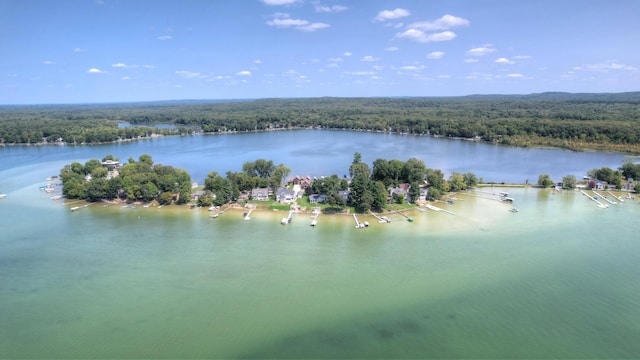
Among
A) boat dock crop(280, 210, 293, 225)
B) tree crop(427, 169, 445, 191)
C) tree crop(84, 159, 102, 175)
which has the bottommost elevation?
boat dock crop(280, 210, 293, 225)

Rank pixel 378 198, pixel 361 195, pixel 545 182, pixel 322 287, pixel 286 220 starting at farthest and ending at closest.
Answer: pixel 545 182 < pixel 361 195 < pixel 378 198 < pixel 286 220 < pixel 322 287

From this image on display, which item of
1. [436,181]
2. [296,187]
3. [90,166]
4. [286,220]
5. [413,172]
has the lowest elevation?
[286,220]

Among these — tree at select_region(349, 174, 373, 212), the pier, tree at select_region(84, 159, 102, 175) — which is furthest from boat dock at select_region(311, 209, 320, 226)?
tree at select_region(84, 159, 102, 175)

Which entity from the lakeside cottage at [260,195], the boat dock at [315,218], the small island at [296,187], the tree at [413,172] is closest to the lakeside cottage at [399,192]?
the small island at [296,187]

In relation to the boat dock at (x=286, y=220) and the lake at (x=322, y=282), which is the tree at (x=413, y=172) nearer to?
the lake at (x=322, y=282)

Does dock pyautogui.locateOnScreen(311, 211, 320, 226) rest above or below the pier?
below

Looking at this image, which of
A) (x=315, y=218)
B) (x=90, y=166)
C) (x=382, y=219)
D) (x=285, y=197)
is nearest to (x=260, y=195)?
(x=285, y=197)

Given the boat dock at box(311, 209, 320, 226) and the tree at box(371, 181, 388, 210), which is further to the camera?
the tree at box(371, 181, 388, 210)

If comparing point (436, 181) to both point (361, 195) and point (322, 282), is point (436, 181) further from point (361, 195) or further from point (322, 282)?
point (322, 282)

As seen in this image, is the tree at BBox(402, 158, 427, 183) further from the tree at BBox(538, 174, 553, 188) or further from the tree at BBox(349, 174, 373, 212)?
the tree at BBox(538, 174, 553, 188)
